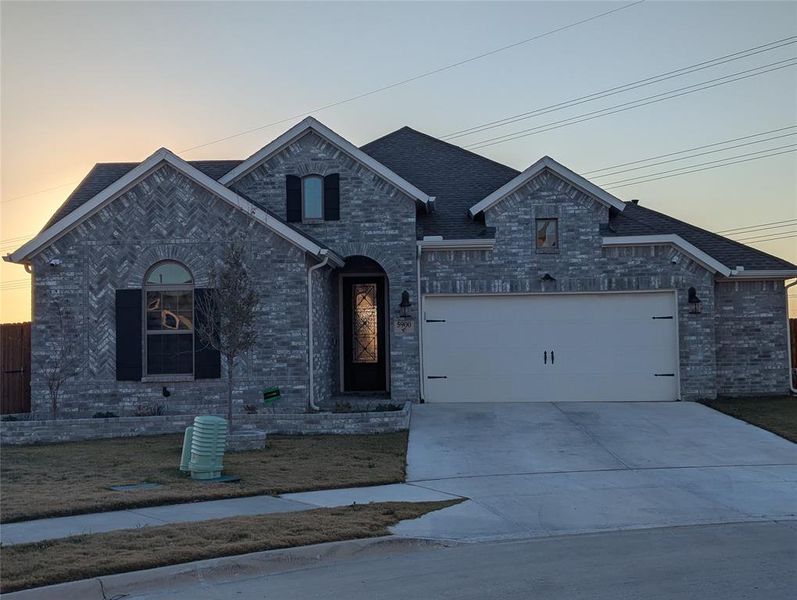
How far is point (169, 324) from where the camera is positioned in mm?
17656

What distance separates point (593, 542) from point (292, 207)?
12669 millimetres

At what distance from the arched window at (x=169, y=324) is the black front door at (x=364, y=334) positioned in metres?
4.83

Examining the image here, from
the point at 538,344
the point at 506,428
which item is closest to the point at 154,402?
the point at 506,428

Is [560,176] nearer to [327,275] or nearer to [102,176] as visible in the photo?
[327,275]

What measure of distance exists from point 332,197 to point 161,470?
28.9ft

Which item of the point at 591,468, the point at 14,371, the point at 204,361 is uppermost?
the point at 204,361

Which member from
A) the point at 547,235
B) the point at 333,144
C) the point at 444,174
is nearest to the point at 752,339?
the point at 547,235

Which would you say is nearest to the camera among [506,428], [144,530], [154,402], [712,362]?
[144,530]

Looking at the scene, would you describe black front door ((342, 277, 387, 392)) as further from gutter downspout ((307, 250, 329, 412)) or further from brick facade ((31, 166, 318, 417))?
brick facade ((31, 166, 318, 417))

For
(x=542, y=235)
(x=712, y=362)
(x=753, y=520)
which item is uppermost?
(x=542, y=235)

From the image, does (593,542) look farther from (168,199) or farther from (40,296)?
(40,296)

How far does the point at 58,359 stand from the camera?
57.7 ft

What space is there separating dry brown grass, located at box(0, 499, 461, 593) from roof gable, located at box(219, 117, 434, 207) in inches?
412

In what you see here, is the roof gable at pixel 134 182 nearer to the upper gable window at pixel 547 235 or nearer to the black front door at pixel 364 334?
the black front door at pixel 364 334
